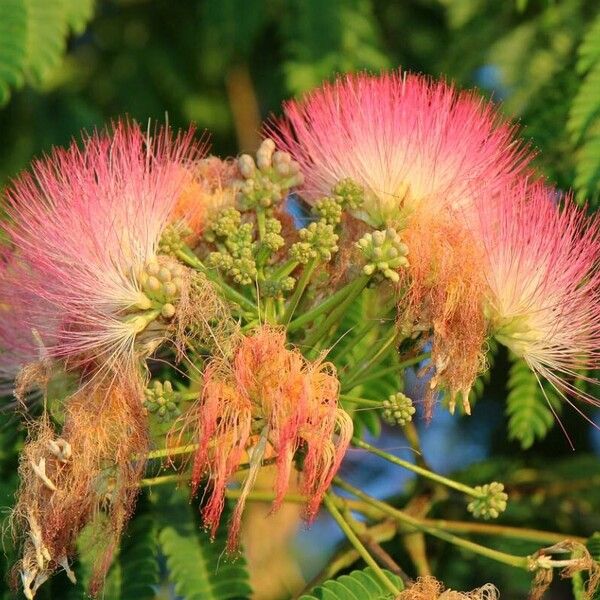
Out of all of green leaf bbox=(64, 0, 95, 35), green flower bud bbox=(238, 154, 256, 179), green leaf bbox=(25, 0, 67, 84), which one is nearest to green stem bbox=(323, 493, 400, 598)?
green flower bud bbox=(238, 154, 256, 179)

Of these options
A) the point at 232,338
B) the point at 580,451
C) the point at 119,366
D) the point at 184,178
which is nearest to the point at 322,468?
the point at 232,338

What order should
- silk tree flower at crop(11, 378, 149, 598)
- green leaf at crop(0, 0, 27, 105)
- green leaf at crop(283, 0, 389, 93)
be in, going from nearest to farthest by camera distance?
silk tree flower at crop(11, 378, 149, 598) → green leaf at crop(0, 0, 27, 105) → green leaf at crop(283, 0, 389, 93)

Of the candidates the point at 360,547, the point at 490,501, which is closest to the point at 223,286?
the point at 360,547

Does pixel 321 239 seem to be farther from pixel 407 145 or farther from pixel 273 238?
pixel 407 145

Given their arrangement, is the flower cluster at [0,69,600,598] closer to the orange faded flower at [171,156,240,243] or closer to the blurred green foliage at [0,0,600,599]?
the orange faded flower at [171,156,240,243]

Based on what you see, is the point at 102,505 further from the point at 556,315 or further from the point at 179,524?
the point at 556,315

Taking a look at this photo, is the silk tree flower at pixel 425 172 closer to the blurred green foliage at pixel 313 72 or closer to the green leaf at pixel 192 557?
the blurred green foliage at pixel 313 72
